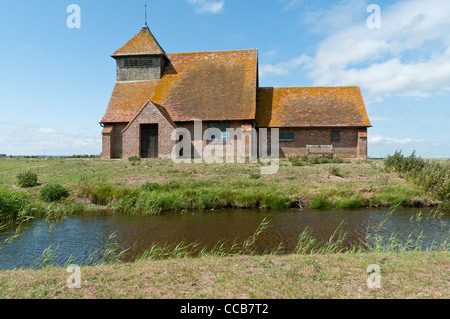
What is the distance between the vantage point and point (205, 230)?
32.5 ft

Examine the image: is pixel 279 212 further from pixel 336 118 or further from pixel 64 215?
pixel 336 118

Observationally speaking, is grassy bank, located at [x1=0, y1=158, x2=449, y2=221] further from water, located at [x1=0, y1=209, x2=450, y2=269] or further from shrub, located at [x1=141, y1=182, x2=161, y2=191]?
water, located at [x1=0, y1=209, x2=450, y2=269]

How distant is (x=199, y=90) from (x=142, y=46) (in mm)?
7529

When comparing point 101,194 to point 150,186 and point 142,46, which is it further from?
point 142,46

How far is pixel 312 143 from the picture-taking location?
28.0m

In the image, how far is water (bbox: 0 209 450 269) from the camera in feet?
26.7

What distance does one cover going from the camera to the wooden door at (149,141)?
27203 millimetres

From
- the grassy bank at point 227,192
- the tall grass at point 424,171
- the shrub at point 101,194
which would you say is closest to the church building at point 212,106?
the tall grass at point 424,171

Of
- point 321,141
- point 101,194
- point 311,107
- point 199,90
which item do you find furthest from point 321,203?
point 199,90

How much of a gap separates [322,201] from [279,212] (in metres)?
2.18

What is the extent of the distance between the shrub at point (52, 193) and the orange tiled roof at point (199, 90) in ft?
47.9

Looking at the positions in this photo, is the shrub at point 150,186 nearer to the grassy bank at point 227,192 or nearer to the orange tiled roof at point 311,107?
the grassy bank at point 227,192

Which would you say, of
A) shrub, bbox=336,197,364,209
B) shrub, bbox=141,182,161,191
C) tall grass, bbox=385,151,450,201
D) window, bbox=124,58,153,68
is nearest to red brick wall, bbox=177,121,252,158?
window, bbox=124,58,153,68
